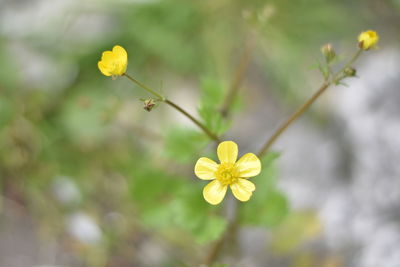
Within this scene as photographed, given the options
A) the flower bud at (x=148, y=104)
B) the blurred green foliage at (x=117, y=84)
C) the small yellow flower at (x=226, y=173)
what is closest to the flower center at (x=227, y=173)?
the small yellow flower at (x=226, y=173)

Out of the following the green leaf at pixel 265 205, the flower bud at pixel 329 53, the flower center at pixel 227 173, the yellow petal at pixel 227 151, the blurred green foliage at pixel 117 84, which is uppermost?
the blurred green foliage at pixel 117 84

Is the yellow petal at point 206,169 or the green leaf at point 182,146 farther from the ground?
the green leaf at point 182,146

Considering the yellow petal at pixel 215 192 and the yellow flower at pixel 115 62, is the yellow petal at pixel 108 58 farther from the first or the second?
the yellow petal at pixel 215 192

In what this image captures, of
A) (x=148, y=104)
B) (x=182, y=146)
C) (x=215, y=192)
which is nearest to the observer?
(x=148, y=104)

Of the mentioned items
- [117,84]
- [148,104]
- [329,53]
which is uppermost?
[117,84]

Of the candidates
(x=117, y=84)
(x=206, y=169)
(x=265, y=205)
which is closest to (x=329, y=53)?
(x=206, y=169)

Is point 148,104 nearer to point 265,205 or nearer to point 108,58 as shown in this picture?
point 108,58

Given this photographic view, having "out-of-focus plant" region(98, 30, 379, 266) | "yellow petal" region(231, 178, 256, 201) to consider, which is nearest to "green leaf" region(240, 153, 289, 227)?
"out-of-focus plant" region(98, 30, 379, 266)
